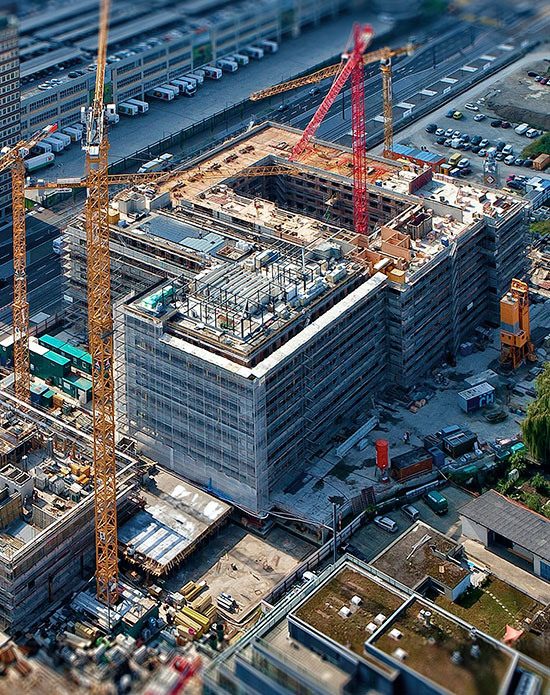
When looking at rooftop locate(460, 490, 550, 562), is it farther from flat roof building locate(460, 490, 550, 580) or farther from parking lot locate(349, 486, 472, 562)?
parking lot locate(349, 486, 472, 562)

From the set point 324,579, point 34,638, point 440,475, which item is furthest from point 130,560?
point 440,475

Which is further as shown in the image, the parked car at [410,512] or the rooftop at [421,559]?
the parked car at [410,512]

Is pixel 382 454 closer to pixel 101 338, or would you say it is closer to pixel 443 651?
pixel 443 651

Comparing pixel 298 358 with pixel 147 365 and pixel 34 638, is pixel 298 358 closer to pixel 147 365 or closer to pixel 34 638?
pixel 147 365

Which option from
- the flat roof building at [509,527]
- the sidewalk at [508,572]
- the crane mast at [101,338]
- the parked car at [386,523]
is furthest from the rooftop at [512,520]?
the crane mast at [101,338]

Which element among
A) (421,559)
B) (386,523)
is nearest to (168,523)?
(386,523)

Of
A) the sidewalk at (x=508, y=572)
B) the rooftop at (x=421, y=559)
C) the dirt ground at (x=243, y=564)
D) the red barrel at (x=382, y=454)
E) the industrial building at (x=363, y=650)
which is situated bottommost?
the sidewalk at (x=508, y=572)

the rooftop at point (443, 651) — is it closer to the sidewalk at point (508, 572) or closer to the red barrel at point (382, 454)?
the sidewalk at point (508, 572)
